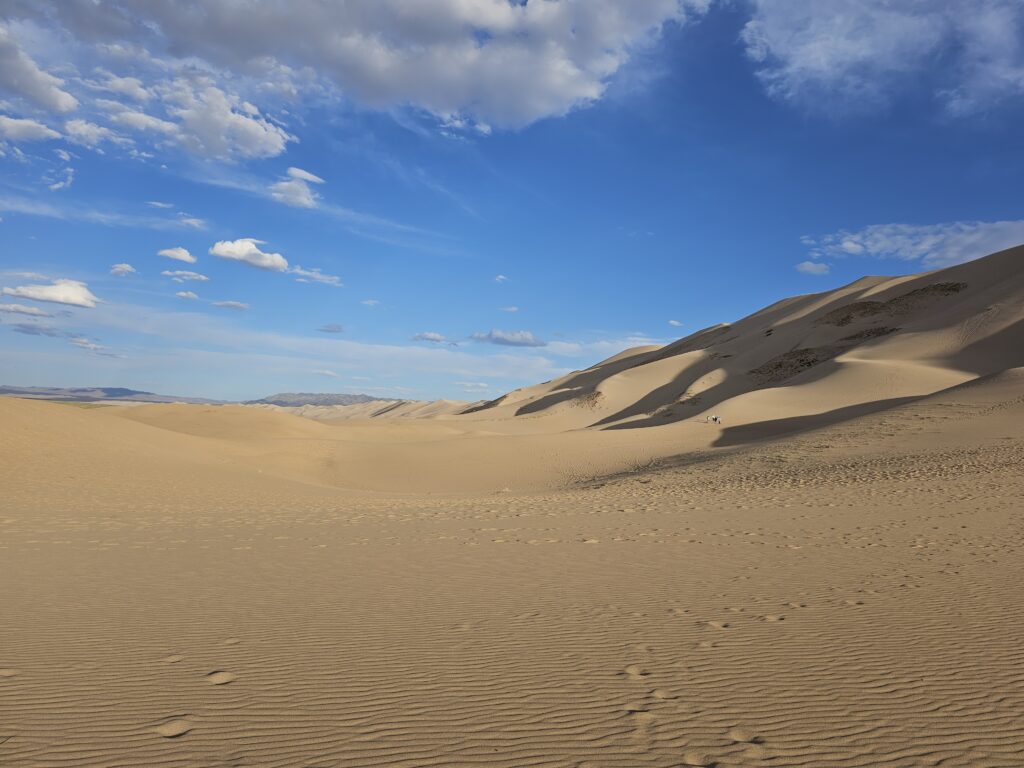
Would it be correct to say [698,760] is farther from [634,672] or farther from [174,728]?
[174,728]

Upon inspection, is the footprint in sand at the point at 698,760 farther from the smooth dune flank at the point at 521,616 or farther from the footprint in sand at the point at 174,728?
the footprint in sand at the point at 174,728

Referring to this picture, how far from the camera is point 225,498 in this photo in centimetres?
1695

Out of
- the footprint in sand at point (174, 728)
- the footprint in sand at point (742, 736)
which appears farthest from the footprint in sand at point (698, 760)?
the footprint in sand at point (174, 728)

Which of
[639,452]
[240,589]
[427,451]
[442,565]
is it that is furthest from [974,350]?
[240,589]

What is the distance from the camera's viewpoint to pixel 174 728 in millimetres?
3723

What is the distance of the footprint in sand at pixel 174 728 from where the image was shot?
3656mm

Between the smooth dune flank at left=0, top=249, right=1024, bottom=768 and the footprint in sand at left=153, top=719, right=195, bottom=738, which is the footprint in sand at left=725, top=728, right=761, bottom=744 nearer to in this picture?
the smooth dune flank at left=0, top=249, right=1024, bottom=768

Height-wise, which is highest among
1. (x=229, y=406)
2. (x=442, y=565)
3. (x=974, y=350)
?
(x=974, y=350)

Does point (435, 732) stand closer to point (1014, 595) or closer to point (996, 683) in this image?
point (996, 683)

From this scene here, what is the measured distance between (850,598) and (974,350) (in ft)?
145

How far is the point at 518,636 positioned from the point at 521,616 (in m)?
0.65

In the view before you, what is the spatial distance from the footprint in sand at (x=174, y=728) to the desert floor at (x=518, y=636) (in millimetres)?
24

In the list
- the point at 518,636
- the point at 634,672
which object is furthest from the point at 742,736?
the point at 518,636

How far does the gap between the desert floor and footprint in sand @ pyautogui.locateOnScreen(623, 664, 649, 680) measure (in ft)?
0.15
